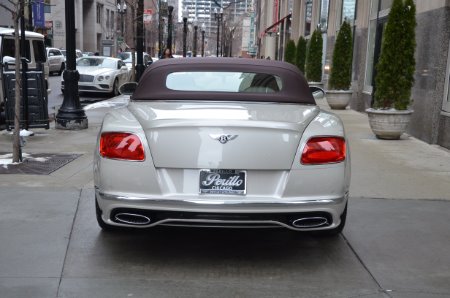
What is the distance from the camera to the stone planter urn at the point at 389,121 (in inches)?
422

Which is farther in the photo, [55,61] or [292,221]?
[55,61]

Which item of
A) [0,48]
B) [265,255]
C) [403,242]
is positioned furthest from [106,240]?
[0,48]

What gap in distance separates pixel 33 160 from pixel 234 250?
176 inches

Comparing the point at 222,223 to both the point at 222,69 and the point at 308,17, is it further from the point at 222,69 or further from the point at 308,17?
the point at 308,17

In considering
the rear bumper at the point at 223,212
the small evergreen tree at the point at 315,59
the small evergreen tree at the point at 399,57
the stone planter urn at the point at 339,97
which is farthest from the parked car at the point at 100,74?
the rear bumper at the point at 223,212

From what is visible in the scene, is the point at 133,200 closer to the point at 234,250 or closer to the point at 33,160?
the point at 234,250

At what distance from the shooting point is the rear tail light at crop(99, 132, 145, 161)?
407 centimetres

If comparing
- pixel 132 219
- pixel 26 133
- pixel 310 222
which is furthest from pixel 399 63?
pixel 132 219

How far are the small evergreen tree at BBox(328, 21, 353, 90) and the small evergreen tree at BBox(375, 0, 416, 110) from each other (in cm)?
631

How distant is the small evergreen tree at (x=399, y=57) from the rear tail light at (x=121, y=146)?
25.7ft

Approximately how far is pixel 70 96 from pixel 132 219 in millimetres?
7904

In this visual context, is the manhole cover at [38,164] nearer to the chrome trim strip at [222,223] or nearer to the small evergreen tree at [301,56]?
the chrome trim strip at [222,223]

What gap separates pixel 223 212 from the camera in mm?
3959

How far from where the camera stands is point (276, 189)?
4027 millimetres
